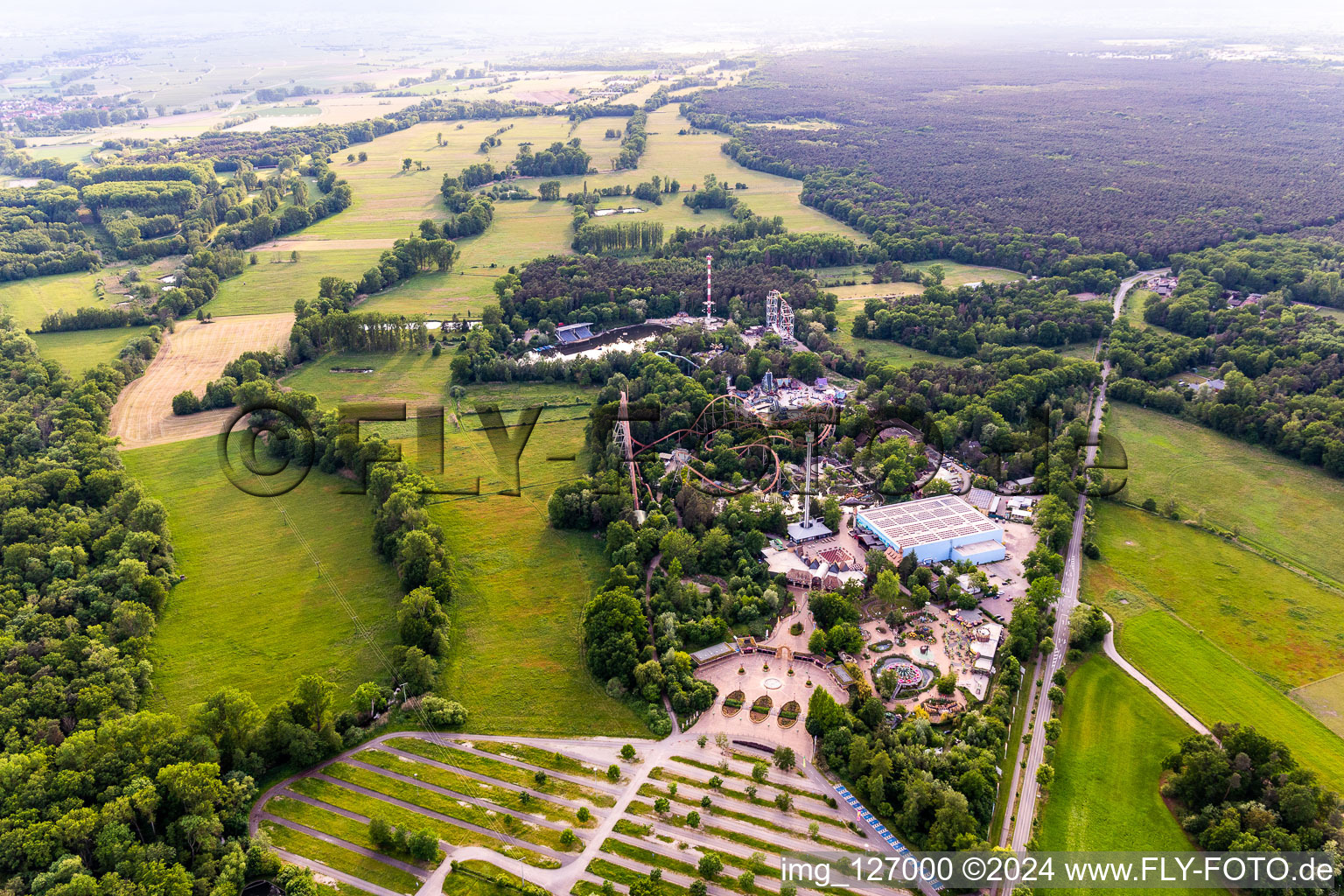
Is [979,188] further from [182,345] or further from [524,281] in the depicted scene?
[182,345]

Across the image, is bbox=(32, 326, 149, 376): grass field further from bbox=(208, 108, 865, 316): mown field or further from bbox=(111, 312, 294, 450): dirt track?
bbox=(208, 108, 865, 316): mown field

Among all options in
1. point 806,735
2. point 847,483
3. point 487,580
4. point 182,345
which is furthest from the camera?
point 182,345

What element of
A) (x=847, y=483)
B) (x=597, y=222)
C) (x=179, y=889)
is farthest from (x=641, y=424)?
(x=597, y=222)

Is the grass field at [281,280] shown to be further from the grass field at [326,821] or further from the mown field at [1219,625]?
the mown field at [1219,625]

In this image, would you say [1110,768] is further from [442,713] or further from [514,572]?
[514,572]

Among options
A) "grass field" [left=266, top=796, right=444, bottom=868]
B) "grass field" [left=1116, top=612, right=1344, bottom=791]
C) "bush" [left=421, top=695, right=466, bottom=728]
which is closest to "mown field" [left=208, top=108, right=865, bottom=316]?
"bush" [left=421, top=695, right=466, bottom=728]

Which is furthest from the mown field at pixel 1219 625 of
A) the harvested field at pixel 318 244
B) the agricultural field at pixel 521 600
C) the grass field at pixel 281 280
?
the harvested field at pixel 318 244

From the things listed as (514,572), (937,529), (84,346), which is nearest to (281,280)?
(84,346)
